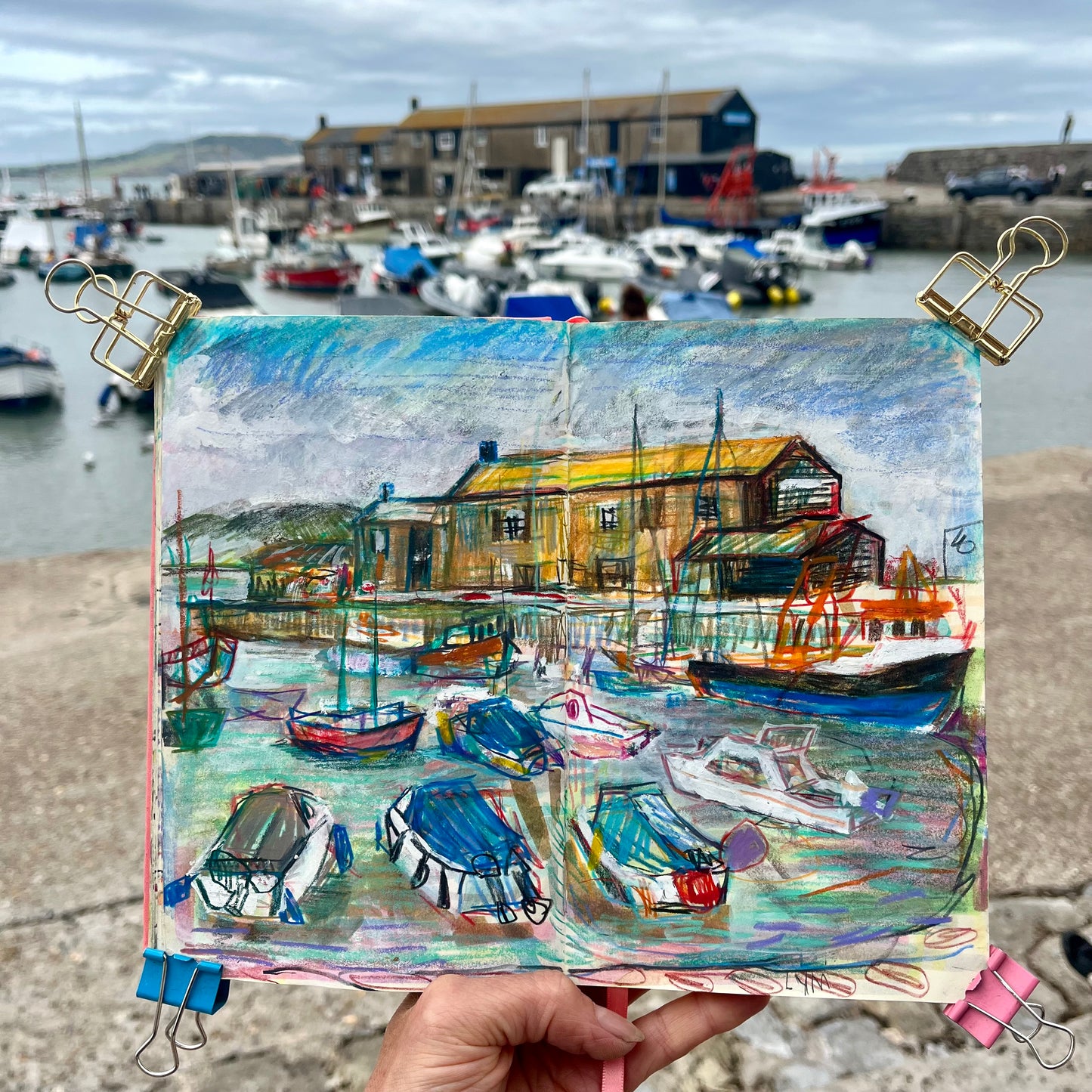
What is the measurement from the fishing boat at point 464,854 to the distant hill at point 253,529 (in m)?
0.46

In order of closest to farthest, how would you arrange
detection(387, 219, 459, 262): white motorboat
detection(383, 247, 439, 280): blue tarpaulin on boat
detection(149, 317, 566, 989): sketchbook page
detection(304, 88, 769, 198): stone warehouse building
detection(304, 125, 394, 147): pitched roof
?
detection(149, 317, 566, 989): sketchbook page
detection(383, 247, 439, 280): blue tarpaulin on boat
detection(387, 219, 459, 262): white motorboat
detection(304, 88, 769, 198): stone warehouse building
detection(304, 125, 394, 147): pitched roof

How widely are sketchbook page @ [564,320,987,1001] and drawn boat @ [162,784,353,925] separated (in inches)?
16.6

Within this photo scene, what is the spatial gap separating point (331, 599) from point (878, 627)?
919mm

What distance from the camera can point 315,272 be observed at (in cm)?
2152

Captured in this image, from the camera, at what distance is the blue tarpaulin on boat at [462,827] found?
1.51 m

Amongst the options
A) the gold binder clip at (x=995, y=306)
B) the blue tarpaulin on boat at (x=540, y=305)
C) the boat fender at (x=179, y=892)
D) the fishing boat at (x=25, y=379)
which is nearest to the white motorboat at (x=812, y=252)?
the blue tarpaulin on boat at (x=540, y=305)

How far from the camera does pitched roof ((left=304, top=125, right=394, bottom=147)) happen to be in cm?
4591

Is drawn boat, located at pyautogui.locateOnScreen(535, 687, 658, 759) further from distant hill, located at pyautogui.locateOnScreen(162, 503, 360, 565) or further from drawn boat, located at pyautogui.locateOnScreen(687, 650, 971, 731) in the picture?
distant hill, located at pyautogui.locateOnScreen(162, 503, 360, 565)

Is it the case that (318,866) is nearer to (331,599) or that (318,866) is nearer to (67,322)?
(331,599)

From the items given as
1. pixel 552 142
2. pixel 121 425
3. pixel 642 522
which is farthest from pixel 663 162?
pixel 642 522

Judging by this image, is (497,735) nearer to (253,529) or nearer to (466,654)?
(466,654)

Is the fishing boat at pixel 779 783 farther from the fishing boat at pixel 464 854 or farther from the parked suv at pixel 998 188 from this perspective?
the parked suv at pixel 998 188

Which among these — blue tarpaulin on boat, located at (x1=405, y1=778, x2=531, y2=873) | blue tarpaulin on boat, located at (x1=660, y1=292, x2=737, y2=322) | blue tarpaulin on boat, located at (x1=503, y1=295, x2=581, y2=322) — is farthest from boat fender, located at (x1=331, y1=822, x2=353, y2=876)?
blue tarpaulin on boat, located at (x1=660, y1=292, x2=737, y2=322)

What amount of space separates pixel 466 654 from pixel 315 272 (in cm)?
2173
